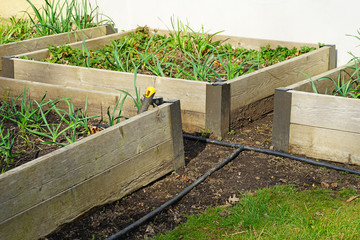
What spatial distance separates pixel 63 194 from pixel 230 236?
93 cm

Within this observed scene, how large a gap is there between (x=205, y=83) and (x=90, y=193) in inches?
58.1

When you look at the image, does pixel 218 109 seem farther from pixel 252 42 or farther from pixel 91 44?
pixel 91 44

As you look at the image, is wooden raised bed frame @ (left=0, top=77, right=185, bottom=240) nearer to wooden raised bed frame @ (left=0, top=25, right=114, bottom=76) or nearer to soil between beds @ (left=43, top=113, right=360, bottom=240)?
soil between beds @ (left=43, top=113, right=360, bottom=240)

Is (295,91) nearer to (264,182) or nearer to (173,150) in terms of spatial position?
(264,182)

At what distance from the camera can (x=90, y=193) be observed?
280 cm

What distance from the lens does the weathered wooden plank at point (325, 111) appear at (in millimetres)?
3404

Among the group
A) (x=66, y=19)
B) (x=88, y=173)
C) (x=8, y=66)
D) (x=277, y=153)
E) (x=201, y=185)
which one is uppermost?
(x=66, y=19)

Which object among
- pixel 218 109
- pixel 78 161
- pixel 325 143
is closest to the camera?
pixel 78 161

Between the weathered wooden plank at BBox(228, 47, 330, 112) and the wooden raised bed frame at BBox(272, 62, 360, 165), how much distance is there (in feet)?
1.42

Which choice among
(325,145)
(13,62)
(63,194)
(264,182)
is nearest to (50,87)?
(13,62)

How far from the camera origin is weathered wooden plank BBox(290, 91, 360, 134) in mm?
3404

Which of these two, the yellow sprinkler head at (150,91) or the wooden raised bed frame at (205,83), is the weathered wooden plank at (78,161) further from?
the wooden raised bed frame at (205,83)

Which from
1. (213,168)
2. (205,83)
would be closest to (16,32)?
(205,83)

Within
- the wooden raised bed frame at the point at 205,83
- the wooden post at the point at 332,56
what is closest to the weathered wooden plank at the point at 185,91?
the wooden raised bed frame at the point at 205,83
